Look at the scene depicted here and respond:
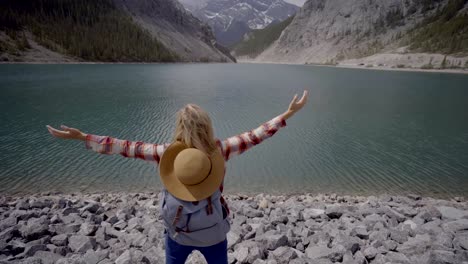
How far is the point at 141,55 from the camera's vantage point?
122938mm

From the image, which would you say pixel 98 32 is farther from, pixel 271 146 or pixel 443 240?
pixel 443 240

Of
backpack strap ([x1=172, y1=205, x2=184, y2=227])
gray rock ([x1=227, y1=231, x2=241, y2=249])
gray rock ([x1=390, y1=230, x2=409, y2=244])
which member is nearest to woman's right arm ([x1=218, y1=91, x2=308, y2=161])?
backpack strap ([x1=172, y1=205, x2=184, y2=227])

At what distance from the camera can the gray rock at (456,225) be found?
533cm

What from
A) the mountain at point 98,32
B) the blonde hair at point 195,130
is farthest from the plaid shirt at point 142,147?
the mountain at point 98,32

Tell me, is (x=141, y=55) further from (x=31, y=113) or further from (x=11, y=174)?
(x=11, y=174)

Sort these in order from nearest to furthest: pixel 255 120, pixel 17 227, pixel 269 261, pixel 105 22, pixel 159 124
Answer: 1. pixel 269 261
2. pixel 17 227
3. pixel 159 124
4. pixel 255 120
5. pixel 105 22

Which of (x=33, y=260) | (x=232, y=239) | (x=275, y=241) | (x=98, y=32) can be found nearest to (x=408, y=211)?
(x=275, y=241)

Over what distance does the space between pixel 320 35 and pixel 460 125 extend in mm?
185473

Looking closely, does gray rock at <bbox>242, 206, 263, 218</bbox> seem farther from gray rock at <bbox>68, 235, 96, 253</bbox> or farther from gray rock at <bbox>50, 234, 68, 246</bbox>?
gray rock at <bbox>50, 234, 68, 246</bbox>

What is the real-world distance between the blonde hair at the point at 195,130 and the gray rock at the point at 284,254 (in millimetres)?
3124

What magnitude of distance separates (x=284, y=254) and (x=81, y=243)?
3575 millimetres

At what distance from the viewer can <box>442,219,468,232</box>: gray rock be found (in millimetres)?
5328

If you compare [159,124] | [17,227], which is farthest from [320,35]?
[17,227]

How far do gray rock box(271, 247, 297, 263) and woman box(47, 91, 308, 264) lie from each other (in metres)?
2.23
